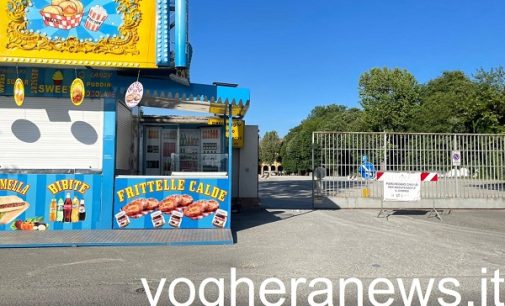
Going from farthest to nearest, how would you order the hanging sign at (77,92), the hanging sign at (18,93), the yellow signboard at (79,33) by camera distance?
1. the hanging sign at (77,92)
2. the hanging sign at (18,93)
3. the yellow signboard at (79,33)

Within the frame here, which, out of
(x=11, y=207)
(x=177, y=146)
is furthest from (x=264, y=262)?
(x=177, y=146)

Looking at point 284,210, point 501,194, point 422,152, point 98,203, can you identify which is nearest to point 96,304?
point 98,203

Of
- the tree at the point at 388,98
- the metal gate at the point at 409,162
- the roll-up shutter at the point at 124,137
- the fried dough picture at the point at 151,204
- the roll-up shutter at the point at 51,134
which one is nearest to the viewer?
the roll-up shutter at the point at 51,134

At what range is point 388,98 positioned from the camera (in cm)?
5256

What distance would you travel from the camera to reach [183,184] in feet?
32.7

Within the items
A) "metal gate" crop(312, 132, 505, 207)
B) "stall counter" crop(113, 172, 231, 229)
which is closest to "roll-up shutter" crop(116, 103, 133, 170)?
"stall counter" crop(113, 172, 231, 229)

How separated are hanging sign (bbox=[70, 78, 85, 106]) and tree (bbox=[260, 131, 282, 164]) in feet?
262

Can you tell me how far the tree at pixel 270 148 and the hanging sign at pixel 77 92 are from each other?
79936mm

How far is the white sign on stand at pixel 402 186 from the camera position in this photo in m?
13.4

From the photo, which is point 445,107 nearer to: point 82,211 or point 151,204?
point 151,204

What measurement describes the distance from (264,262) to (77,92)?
5.50 m

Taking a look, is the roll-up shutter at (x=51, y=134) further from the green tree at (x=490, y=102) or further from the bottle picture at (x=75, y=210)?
the green tree at (x=490, y=102)

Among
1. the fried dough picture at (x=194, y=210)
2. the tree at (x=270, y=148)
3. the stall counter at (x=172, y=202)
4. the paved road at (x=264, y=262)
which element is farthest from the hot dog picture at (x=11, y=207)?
the tree at (x=270, y=148)

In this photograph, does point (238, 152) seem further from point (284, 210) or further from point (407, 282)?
point (407, 282)
